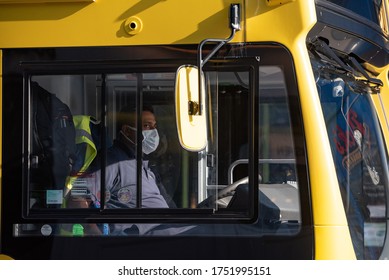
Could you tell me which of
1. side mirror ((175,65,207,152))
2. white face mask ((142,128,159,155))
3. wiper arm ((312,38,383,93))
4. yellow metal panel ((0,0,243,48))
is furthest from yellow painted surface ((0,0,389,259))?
white face mask ((142,128,159,155))

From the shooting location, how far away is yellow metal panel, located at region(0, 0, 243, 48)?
167 inches

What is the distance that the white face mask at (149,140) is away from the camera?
4254 millimetres

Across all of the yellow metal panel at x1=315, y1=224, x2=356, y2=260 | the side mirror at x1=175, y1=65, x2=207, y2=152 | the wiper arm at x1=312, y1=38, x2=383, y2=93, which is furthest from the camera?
the wiper arm at x1=312, y1=38, x2=383, y2=93

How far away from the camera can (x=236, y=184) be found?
4.22 metres

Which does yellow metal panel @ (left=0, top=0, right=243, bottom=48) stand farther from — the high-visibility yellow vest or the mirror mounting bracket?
the high-visibility yellow vest

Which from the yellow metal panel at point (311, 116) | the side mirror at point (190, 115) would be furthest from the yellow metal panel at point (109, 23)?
the side mirror at point (190, 115)

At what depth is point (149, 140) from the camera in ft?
14.0

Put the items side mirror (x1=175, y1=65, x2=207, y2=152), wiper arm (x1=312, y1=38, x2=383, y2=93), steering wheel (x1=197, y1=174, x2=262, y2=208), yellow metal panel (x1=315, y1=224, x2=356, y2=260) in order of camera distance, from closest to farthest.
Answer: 1. side mirror (x1=175, y1=65, x2=207, y2=152)
2. yellow metal panel (x1=315, y1=224, x2=356, y2=260)
3. steering wheel (x1=197, y1=174, x2=262, y2=208)
4. wiper arm (x1=312, y1=38, x2=383, y2=93)

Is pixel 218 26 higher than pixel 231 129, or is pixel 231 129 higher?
pixel 218 26

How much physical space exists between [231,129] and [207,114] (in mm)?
142

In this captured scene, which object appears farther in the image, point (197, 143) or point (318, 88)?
point (318, 88)

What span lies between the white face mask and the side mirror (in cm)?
28

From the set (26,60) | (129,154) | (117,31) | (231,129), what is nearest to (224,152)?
(231,129)
